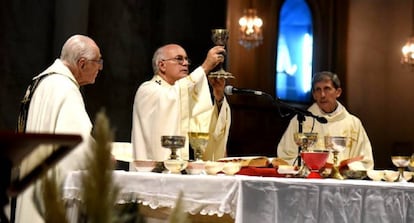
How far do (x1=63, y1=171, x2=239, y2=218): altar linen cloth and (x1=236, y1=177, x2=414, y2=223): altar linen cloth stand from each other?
0.08m

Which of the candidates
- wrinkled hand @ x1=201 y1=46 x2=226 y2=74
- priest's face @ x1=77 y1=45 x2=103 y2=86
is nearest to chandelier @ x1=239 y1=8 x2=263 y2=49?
wrinkled hand @ x1=201 y1=46 x2=226 y2=74

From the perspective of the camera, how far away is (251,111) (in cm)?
839

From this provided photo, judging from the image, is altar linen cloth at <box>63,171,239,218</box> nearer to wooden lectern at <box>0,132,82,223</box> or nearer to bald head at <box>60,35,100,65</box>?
bald head at <box>60,35,100,65</box>

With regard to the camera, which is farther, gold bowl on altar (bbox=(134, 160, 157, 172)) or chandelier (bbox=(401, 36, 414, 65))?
chandelier (bbox=(401, 36, 414, 65))

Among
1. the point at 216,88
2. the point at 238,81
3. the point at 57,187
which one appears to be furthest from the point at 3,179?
the point at 238,81

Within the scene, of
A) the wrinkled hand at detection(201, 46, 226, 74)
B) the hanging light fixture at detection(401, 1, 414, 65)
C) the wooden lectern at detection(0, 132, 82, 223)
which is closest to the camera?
the wooden lectern at detection(0, 132, 82, 223)

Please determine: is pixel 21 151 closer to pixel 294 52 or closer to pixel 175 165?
pixel 175 165

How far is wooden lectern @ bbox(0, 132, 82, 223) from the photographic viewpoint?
118 centimetres

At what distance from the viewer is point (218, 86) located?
492 cm

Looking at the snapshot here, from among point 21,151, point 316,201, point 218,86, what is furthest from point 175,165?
point 21,151

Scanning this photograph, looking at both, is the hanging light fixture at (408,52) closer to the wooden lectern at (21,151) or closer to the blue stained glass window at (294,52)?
the blue stained glass window at (294,52)

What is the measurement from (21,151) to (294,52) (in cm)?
805

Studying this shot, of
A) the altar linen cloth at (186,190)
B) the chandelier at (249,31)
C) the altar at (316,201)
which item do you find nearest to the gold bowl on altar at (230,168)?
Result: the altar linen cloth at (186,190)

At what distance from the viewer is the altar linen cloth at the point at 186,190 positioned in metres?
3.07
